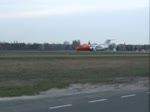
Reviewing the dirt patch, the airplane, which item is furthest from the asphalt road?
the airplane

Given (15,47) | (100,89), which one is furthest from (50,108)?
(15,47)

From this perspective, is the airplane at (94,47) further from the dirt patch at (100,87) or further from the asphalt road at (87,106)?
the asphalt road at (87,106)

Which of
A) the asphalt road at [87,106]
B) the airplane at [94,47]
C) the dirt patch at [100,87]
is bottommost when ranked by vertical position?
the airplane at [94,47]

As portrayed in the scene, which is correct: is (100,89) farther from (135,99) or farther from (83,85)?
(135,99)

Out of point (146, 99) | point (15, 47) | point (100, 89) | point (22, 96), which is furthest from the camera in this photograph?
point (15, 47)

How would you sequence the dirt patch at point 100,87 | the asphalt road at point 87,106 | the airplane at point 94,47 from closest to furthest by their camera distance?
the asphalt road at point 87,106
the dirt patch at point 100,87
the airplane at point 94,47

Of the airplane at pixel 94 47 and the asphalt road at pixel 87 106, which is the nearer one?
the asphalt road at pixel 87 106

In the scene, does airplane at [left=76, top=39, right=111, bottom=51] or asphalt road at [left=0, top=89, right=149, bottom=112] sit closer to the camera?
asphalt road at [left=0, top=89, right=149, bottom=112]

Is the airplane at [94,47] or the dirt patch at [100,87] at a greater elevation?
the dirt patch at [100,87]

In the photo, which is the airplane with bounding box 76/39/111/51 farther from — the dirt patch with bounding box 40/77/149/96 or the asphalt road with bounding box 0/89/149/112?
the asphalt road with bounding box 0/89/149/112

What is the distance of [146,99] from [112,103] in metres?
1.75

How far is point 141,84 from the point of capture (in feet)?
75.9

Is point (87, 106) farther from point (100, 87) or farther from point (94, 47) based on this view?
point (94, 47)

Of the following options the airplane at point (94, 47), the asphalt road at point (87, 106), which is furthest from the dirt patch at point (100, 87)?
the airplane at point (94, 47)
